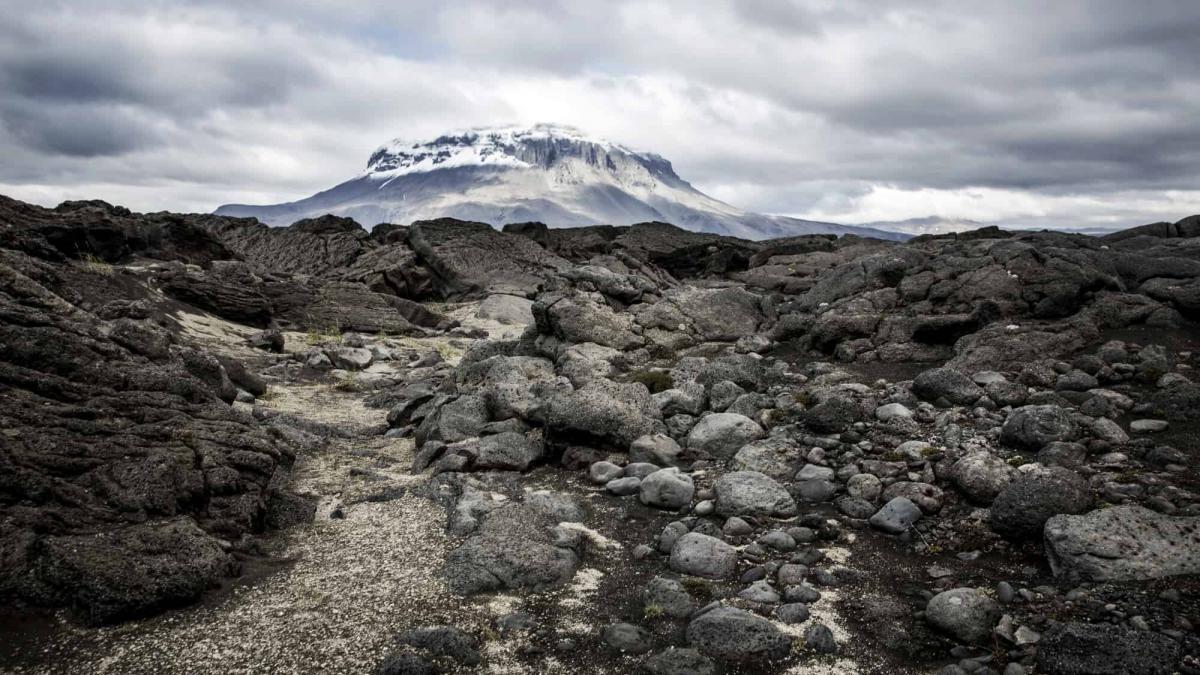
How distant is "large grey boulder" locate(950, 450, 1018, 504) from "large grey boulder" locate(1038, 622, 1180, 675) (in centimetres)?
251

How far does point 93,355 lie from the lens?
9289 mm

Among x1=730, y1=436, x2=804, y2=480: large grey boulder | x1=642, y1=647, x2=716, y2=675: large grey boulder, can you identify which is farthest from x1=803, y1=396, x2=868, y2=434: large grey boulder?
x1=642, y1=647, x2=716, y2=675: large grey boulder

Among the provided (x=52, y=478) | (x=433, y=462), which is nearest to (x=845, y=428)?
(x=433, y=462)

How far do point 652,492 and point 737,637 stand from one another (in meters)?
3.41

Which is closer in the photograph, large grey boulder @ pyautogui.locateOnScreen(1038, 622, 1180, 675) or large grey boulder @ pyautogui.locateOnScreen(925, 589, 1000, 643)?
large grey boulder @ pyautogui.locateOnScreen(1038, 622, 1180, 675)

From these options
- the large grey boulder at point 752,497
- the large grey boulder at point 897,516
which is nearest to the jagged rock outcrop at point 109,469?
the large grey boulder at point 752,497

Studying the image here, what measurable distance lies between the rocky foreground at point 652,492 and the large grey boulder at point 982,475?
1.4 inches

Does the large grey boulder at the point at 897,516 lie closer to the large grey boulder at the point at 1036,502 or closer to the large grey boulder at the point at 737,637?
the large grey boulder at the point at 1036,502

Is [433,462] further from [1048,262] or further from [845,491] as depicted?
[1048,262]

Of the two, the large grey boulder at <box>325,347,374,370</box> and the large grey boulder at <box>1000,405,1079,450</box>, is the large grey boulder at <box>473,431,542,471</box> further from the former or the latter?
the large grey boulder at <box>325,347,374,370</box>

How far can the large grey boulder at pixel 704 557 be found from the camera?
24.2 ft

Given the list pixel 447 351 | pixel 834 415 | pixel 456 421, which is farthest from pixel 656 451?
pixel 447 351

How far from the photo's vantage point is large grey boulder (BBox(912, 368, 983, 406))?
1077 centimetres

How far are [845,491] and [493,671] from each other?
5.16 meters
